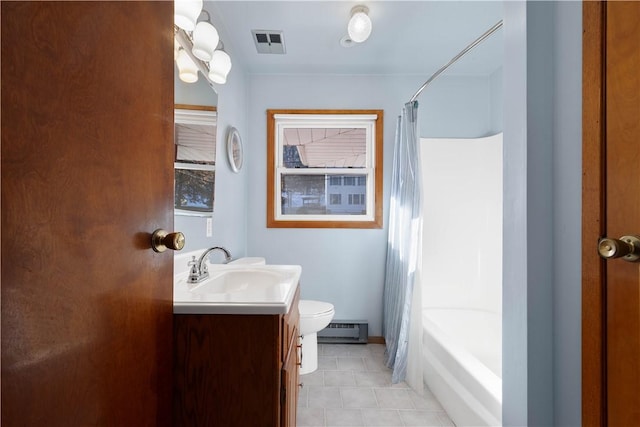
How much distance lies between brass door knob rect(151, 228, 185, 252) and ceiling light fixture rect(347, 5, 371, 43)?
1.63 m

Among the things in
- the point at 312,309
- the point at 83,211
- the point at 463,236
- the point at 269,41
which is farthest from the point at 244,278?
Answer: the point at 463,236

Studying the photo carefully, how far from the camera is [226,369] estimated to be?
0.88 m

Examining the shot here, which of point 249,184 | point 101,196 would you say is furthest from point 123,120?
point 249,184

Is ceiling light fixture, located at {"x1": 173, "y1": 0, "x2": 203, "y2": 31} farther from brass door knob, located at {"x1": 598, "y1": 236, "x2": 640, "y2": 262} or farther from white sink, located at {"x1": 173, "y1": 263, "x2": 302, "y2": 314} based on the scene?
brass door knob, located at {"x1": 598, "y1": 236, "x2": 640, "y2": 262}

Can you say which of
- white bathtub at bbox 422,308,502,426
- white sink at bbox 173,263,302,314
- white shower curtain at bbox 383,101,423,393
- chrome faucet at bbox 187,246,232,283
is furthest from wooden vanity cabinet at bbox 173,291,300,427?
white shower curtain at bbox 383,101,423,393

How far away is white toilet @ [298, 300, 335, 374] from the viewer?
1.92m

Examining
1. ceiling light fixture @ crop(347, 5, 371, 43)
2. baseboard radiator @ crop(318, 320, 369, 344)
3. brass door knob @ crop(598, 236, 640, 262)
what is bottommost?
baseboard radiator @ crop(318, 320, 369, 344)

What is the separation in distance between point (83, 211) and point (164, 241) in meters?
0.23

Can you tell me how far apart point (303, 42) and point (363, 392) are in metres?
2.44

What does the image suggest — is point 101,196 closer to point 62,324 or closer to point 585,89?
point 62,324

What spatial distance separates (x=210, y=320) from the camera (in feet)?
2.88

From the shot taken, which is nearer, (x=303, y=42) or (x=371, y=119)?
(x=303, y=42)

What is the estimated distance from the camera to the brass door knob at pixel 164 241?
711mm

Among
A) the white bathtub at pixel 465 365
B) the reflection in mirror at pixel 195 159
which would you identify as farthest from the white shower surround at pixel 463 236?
the reflection in mirror at pixel 195 159
